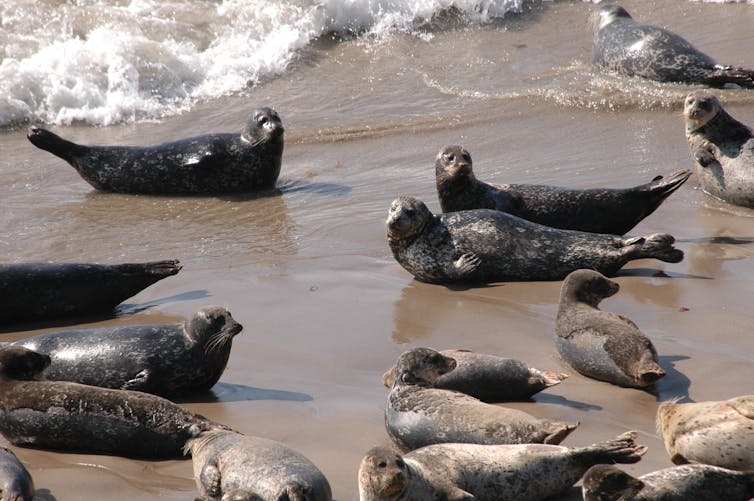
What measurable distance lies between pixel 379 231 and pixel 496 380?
10.8 feet

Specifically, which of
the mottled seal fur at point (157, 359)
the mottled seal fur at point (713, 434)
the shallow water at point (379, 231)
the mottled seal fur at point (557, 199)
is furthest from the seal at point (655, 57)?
the mottled seal fur at point (713, 434)

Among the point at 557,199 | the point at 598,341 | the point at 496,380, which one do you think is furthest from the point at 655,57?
the point at 496,380

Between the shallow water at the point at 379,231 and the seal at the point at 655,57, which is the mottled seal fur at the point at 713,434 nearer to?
the shallow water at the point at 379,231

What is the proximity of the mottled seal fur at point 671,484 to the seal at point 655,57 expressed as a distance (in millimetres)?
8299

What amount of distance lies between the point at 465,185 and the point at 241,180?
9.02 feet

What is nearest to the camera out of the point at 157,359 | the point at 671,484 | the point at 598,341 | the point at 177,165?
the point at 671,484

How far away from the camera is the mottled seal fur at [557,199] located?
7535 millimetres

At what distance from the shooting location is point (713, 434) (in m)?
3.98

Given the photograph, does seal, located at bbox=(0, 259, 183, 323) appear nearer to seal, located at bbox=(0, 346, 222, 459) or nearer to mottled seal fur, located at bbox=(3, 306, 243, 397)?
mottled seal fur, located at bbox=(3, 306, 243, 397)


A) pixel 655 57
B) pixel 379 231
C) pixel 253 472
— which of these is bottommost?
pixel 379 231

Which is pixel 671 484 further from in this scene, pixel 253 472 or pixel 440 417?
pixel 253 472

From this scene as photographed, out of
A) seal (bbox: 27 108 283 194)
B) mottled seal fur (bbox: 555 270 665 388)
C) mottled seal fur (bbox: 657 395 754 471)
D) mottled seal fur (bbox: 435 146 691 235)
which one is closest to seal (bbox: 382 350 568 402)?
mottled seal fur (bbox: 555 270 665 388)

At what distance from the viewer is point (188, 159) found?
992 cm

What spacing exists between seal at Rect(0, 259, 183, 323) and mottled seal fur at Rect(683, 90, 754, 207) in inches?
166
